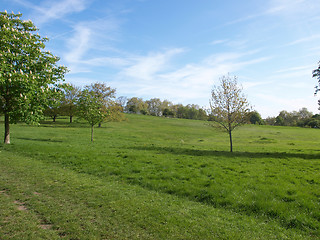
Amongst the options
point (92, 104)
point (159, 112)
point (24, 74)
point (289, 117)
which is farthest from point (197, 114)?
point (24, 74)

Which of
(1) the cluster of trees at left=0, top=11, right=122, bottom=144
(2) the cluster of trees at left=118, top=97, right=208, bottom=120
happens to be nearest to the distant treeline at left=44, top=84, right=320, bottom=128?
(2) the cluster of trees at left=118, top=97, right=208, bottom=120

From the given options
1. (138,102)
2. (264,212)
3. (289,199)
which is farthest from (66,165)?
(138,102)

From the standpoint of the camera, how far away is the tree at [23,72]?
21688mm

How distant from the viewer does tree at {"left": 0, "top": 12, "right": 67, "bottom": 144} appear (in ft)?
71.2

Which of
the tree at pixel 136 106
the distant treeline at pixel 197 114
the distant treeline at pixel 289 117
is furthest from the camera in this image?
the tree at pixel 136 106

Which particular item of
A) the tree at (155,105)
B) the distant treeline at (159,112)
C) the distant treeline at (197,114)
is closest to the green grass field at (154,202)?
the distant treeline at (159,112)

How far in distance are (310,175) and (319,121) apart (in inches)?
4160

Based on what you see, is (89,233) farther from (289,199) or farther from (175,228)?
(289,199)

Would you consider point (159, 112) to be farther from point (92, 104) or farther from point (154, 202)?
point (154, 202)

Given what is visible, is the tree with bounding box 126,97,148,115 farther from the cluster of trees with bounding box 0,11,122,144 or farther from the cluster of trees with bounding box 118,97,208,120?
the cluster of trees with bounding box 0,11,122,144

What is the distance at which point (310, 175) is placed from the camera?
1505cm

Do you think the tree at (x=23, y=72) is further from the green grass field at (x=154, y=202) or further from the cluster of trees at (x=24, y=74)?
the green grass field at (x=154, y=202)

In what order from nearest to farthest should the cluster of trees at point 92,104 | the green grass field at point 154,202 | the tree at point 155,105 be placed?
the green grass field at point 154,202 → the cluster of trees at point 92,104 → the tree at point 155,105

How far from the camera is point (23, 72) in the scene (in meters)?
23.9
